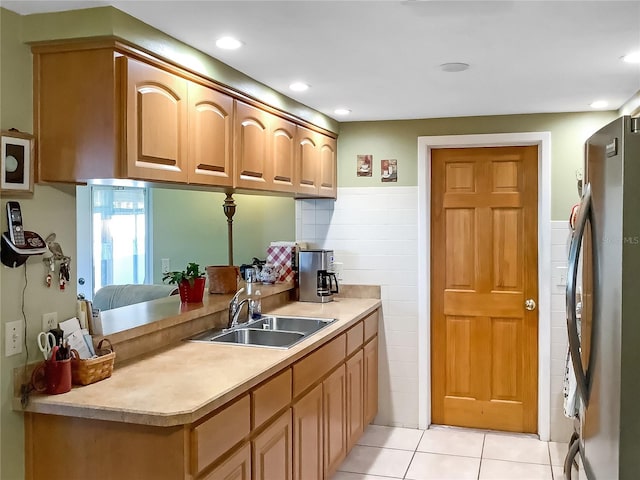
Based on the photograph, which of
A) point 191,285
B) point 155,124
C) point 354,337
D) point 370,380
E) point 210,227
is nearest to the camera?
point 155,124

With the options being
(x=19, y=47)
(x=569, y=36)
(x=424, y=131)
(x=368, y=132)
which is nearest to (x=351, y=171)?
(x=368, y=132)

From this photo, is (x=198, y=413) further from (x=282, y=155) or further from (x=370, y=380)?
(x=370, y=380)

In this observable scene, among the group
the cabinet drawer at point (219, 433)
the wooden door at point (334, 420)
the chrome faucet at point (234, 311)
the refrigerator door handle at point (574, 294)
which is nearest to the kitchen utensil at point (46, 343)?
the cabinet drawer at point (219, 433)

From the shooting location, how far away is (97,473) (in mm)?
2051

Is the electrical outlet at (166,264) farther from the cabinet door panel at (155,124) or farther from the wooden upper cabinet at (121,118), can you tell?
the cabinet door panel at (155,124)

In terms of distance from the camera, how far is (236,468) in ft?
7.38

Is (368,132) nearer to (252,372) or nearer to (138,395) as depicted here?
(252,372)

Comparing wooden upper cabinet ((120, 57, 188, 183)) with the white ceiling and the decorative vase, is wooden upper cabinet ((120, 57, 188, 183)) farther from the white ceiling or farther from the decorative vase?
the decorative vase

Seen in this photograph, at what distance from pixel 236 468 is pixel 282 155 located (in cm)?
185

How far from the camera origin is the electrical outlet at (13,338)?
2.06m

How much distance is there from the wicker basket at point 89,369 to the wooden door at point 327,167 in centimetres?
219

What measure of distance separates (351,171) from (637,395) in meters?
3.09

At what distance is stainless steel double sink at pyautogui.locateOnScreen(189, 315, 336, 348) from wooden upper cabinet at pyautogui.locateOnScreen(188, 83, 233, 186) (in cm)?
81

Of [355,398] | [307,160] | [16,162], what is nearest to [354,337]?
[355,398]
